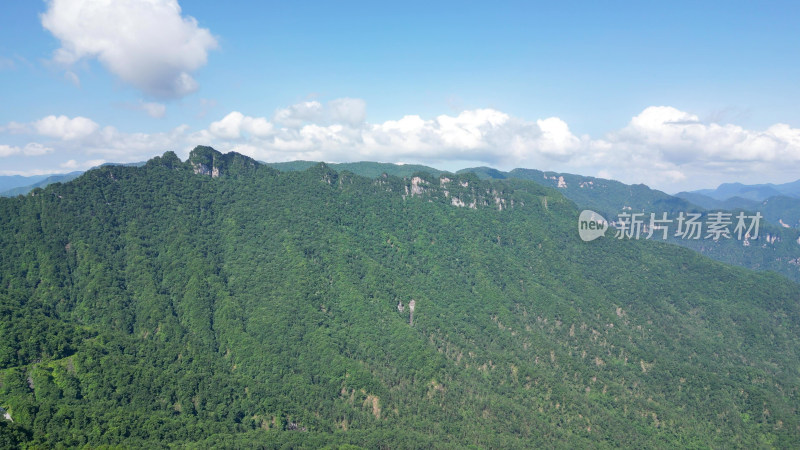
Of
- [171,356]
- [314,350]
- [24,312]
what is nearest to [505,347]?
[314,350]

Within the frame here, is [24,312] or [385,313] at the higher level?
[24,312]

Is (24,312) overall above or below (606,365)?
above

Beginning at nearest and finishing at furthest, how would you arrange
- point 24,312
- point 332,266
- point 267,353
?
point 24,312 → point 267,353 → point 332,266

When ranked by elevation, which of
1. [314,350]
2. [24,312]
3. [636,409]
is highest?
[24,312]

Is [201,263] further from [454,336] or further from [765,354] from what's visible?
[765,354]

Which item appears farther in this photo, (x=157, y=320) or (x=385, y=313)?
(x=385, y=313)

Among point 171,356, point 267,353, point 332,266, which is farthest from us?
point 332,266

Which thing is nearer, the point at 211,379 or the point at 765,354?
the point at 211,379

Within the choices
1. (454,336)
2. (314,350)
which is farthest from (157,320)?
(454,336)

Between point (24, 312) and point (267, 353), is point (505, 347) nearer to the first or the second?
point (267, 353)
